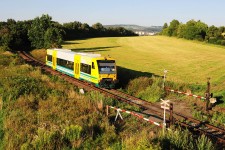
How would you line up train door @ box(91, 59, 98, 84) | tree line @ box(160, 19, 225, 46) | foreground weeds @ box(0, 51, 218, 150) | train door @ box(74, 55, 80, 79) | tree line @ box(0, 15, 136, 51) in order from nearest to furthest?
1. foreground weeds @ box(0, 51, 218, 150)
2. train door @ box(91, 59, 98, 84)
3. train door @ box(74, 55, 80, 79)
4. tree line @ box(0, 15, 136, 51)
5. tree line @ box(160, 19, 225, 46)

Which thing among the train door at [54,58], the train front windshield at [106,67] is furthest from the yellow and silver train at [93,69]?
the train door at [54,58]

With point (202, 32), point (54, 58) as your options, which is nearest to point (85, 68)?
point (54, 58)

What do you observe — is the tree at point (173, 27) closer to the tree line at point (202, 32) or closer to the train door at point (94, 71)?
the tree line at point (202, 32)

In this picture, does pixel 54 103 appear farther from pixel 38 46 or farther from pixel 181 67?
pixel 38 46

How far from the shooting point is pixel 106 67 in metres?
25.1

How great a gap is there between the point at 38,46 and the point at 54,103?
57257 millimetres

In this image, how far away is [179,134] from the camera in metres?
11.4

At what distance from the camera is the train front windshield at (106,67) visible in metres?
24.8

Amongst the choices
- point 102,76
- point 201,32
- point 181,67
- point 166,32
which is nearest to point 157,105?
point 102,76

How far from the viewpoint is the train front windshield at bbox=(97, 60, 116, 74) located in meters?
24.8

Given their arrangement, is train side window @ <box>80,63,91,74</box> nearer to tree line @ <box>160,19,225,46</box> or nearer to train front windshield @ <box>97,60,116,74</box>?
train front windshield @ <box>97,60,116,74</box>

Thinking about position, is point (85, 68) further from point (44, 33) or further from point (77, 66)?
point (44, 33)

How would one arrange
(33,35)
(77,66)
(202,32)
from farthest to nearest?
(202,32), (33,35), (77,66)

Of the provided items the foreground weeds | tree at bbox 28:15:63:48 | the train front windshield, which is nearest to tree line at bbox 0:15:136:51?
tree at bbox 28:15:63:48
